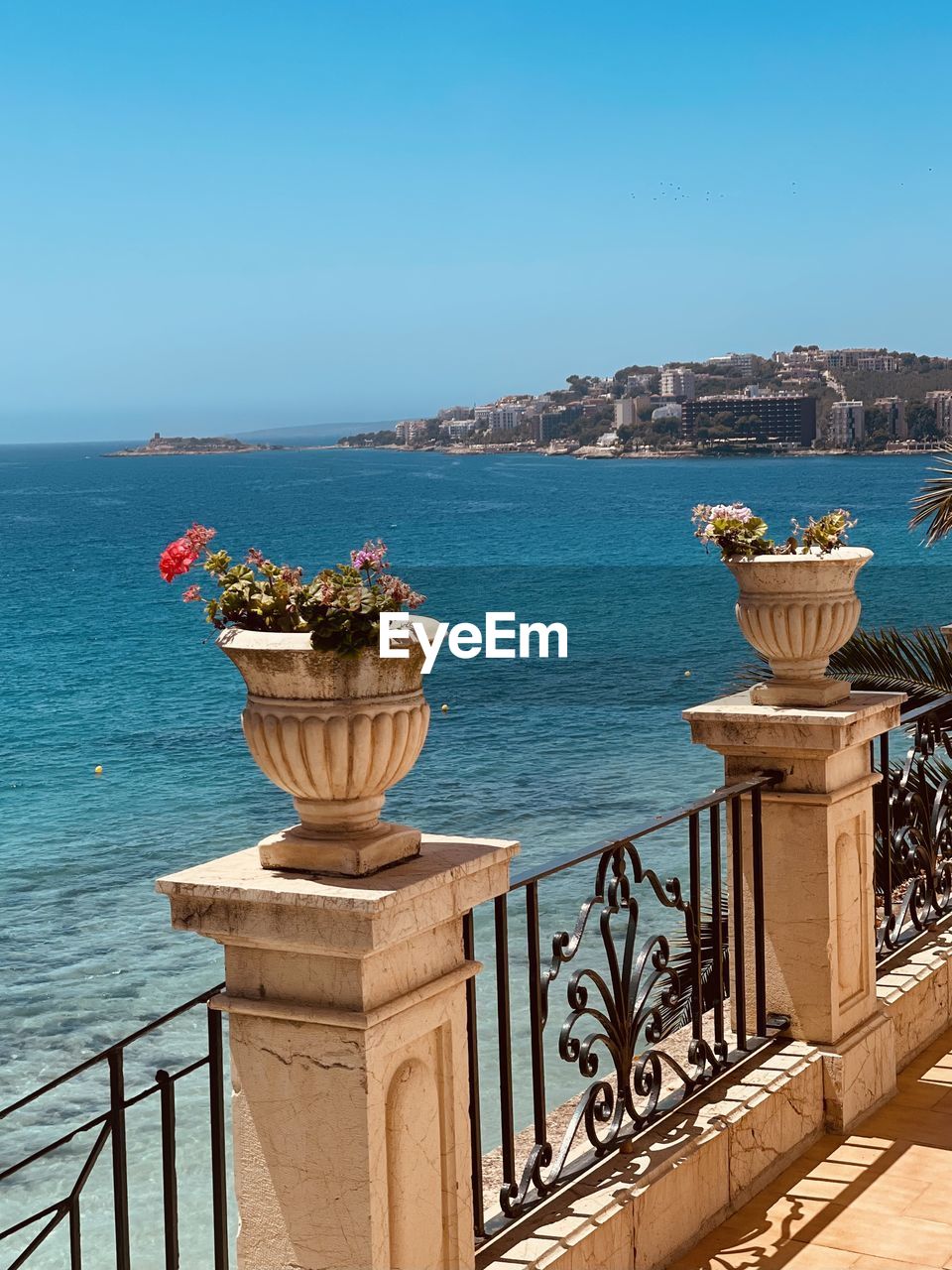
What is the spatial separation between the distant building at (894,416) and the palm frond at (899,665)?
357ft

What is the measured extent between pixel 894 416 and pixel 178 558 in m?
120

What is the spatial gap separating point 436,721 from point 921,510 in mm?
26863

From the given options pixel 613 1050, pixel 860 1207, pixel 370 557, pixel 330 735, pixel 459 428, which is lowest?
pixel 860 1207

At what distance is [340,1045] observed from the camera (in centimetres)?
270

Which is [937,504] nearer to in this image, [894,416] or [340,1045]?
[340,1045]

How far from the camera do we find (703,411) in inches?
5281

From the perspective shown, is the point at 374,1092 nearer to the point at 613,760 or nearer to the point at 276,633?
the point at 276,633

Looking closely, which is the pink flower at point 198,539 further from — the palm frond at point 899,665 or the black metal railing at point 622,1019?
the palm frond at point 899,665

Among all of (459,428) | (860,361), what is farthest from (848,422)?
(459,428)

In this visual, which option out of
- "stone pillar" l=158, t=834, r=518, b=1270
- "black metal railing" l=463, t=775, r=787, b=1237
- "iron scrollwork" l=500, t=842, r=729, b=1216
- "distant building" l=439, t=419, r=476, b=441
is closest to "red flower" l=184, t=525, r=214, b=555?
"stone pillar" l=158, t=834, r=518, b=1270

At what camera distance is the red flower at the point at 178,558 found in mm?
2918

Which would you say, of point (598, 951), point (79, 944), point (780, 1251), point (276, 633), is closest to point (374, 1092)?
point (276, 633)

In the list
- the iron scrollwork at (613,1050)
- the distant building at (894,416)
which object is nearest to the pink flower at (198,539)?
the iron scrollwork at (613,1050)

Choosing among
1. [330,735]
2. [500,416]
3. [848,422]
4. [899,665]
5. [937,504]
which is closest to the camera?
[330,735]
